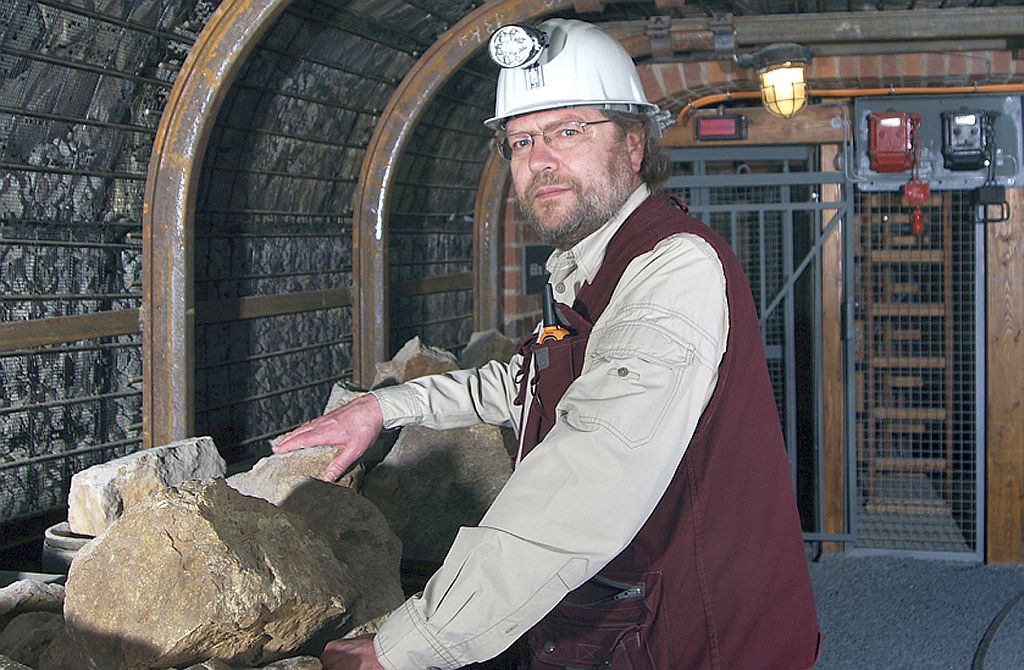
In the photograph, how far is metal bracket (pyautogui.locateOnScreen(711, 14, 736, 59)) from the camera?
4.65 meters

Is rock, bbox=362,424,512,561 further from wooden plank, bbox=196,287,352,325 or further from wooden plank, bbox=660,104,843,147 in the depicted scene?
wooden plank, bbox=660,104,843,147

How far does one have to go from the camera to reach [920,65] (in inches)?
229

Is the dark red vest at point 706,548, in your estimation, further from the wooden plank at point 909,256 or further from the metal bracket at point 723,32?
the wooden plank at point 909,256

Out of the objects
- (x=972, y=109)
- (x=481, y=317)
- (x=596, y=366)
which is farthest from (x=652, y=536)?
(x=972, y=109)

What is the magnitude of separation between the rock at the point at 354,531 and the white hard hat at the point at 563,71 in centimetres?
87

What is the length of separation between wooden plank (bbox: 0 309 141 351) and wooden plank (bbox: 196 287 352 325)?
1.27 ft

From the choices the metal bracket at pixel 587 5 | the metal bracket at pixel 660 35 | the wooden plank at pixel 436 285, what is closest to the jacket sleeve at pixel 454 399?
the metal bracket at pixel 587 5

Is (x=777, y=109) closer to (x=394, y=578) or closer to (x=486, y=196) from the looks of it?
(x=486, y=196)

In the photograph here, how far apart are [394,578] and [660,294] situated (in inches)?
38.9

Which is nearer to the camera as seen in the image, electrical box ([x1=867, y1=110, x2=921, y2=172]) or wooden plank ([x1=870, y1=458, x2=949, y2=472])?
electrical box ([x1=867, y1=110, x2=921, y2=172])

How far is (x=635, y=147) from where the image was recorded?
203cm

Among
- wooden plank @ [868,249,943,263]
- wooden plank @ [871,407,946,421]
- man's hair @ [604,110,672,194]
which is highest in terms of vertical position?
man's hair @ [604,110,672,194]

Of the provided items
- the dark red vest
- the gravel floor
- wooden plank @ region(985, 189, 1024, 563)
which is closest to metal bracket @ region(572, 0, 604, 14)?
the dark red vest

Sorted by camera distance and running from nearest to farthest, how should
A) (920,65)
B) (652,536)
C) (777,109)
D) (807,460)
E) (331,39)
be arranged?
(652,536) → (331,39) → (777,109) → (920,65) → (807,460)
